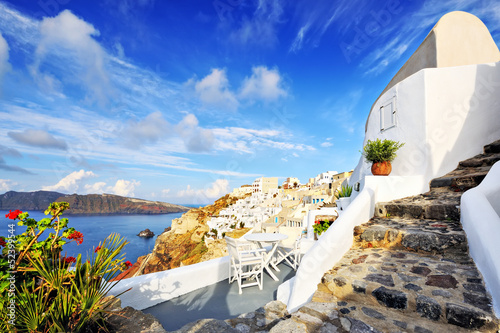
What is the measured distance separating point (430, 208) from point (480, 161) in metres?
2.64

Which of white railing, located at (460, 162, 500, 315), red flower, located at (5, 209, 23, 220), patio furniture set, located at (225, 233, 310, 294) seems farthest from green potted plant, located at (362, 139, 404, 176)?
red flower, located at (5, 209, 23, 220)

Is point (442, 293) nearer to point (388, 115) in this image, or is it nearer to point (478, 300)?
point (478, 300)

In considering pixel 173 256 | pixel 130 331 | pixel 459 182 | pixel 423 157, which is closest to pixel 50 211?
pixel 130 331

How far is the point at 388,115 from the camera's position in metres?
6.68

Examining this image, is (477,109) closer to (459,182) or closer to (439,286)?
(459,182)

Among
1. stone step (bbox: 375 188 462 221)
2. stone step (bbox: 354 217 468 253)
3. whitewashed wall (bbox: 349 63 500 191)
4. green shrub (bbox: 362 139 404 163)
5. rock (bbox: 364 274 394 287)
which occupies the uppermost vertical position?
whitewashed wall (bbox: 349 63 500 191)

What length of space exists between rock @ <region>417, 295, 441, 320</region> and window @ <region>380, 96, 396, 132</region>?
5.76m

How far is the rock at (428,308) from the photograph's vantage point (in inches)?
69.4

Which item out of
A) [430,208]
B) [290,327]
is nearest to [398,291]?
[290,327]

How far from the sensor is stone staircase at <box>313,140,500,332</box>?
5.61ft

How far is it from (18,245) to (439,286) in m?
3.55

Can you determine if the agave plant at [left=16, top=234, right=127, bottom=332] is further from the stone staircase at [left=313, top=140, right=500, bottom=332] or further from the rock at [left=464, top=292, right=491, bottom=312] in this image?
the rock at [left=464, top=292, right=491, bottom=312]

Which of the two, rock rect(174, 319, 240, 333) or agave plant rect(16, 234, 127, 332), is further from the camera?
rock rect(174, 319, 240, 333)

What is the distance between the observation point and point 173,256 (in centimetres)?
3519
